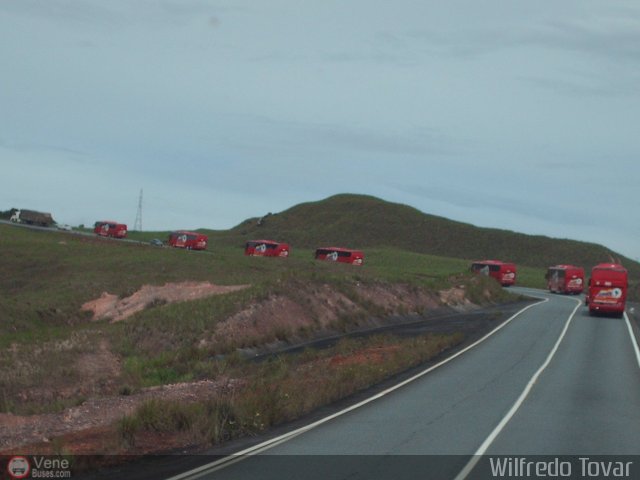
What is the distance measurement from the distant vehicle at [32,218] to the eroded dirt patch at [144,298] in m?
67.8

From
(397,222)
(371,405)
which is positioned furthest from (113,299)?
(397,222)

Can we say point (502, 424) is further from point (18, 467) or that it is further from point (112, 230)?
point (112, 230)

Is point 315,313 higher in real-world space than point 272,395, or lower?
higher

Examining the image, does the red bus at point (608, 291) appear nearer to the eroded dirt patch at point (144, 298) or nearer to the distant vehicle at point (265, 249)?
the eroded dirt patch at point (144, 298)

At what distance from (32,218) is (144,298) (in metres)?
72.1

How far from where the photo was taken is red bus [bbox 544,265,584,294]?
286 feet

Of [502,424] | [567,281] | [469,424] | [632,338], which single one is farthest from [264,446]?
[567,281]

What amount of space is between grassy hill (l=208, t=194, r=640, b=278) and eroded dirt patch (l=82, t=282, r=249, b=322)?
9951 centimetres

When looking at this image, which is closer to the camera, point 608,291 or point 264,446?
point 264,446

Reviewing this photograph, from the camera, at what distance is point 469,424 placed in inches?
715

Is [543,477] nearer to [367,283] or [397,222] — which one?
[367,283]

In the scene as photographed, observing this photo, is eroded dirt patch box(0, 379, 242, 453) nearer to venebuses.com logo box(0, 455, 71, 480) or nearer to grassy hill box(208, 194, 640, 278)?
venebuses.com logo box(0, 455, 71, 480)

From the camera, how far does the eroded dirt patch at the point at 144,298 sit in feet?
147

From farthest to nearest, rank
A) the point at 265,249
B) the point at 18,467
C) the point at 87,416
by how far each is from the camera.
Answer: the point at 265,249 → the point at 87,416 → the point at 18,467
